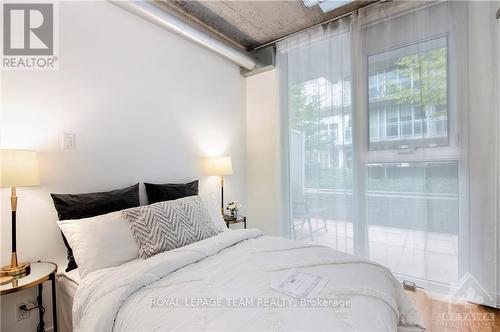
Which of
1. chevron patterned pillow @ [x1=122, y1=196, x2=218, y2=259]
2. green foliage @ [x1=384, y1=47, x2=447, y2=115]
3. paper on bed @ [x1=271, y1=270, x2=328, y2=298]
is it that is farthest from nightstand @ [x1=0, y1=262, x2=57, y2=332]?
green foliage @ [x1=384, y1=47, x2=447, y2=115]

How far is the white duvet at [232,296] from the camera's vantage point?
0.97m

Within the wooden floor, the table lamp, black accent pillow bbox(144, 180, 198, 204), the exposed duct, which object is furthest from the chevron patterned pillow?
the wooden floor

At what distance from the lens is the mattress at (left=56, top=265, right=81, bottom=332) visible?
5.09 ft

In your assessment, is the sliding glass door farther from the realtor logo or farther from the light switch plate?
the realtor logo

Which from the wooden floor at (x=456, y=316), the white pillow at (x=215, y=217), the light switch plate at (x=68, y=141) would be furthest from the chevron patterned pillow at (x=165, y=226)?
the wooden floor at (x=456, y=316)

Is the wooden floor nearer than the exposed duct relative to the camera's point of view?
Yes

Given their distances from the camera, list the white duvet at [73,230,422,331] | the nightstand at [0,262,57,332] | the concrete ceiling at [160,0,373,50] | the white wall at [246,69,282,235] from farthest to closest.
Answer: the white wall at [246,69,282,235]
the concrete ceiling at [160,0,373,50]
the nightstand at [0,262,57,332]
the white duvet at [73,230,422,331]

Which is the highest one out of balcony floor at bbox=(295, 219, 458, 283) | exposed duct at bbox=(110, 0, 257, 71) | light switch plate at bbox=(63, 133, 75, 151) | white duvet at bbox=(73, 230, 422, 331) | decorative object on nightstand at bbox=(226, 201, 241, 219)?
exposed duct at bbox=(110, 0, 257, 71)

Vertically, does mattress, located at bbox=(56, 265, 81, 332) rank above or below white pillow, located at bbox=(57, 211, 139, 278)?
below

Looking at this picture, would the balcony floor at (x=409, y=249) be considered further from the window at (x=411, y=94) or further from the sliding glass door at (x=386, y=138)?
the window at (x=411, y=94)

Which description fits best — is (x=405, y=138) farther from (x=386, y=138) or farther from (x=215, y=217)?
(x=215, y=217)

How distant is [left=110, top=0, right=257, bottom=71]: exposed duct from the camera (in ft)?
7.07

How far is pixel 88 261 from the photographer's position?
146 centimetres

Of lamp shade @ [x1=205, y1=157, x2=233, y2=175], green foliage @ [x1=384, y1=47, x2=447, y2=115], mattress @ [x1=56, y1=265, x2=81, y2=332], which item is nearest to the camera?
mattress @ [x1=56, y1=265, x2=81, y2=332]
